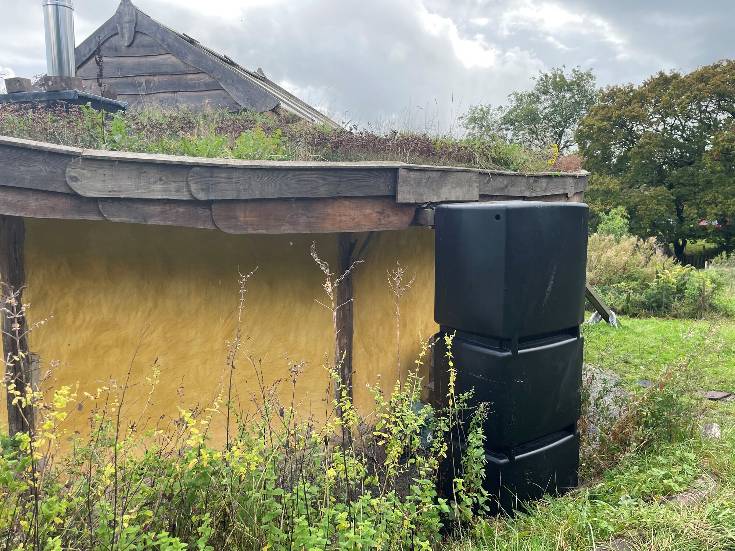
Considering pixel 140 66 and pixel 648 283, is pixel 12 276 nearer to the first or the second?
pixel 140 66

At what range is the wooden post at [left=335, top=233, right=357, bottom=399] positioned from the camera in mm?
4188

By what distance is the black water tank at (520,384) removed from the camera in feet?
9.59

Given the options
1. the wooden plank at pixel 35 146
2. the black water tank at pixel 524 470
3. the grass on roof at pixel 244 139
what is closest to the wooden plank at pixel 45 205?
the wooden plank at pixel 35 146

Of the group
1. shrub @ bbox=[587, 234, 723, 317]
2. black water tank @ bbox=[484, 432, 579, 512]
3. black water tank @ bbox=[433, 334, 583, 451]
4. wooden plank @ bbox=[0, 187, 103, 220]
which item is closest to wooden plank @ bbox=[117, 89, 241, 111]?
wooden plank @ bbox=[0, 187, 103, 220]

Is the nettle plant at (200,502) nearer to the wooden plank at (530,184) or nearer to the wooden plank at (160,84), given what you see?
the wooden plank at (530,184)

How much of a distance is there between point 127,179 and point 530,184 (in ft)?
12.4

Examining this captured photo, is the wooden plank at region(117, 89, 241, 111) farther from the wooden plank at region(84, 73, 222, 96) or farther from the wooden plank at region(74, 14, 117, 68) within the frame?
the wooden plank at region(74, 14, 117, 68)

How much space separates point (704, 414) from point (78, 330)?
15.1 feet

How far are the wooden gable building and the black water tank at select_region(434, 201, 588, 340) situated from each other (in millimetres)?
4495

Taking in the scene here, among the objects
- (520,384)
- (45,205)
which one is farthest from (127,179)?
(520,384)

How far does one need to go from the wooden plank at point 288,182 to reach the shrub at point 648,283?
8.36 meters

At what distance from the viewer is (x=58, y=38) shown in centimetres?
512

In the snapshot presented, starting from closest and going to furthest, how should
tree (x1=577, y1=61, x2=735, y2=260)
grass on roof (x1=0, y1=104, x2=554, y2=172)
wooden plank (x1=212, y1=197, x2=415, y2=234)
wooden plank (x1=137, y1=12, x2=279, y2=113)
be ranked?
wooden plank (x1=212, y1=197, x2=415, y2=234), grass on roof (x1=0, y1=104, x2=554, y2=172), wooden plank (x1=137, y1=12, x2=279, y2=113), tree (x1=577, y1=61, x2=735, y2=260)

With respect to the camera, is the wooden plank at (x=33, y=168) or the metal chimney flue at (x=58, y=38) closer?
the wooden plank at (x=33, y=168)
